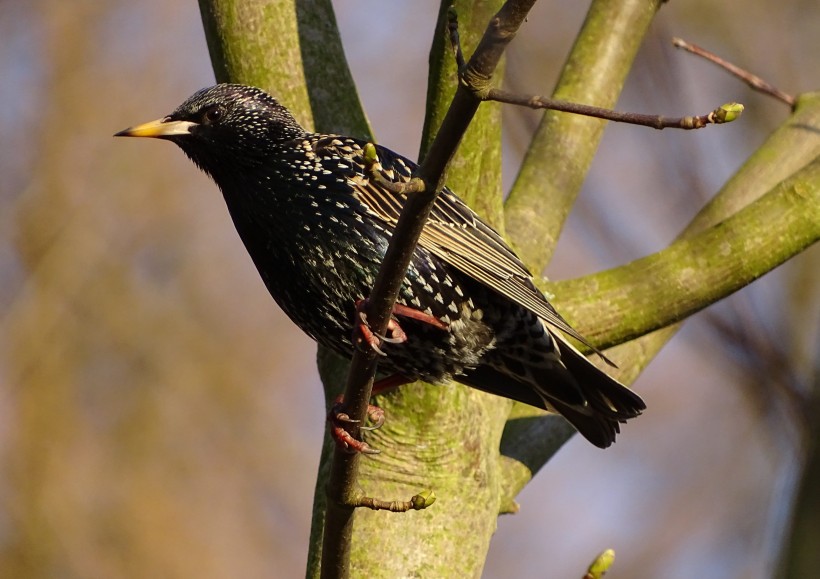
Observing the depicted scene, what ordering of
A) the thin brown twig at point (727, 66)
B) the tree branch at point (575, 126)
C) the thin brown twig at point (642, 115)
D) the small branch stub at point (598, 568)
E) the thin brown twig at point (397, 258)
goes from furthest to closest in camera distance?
the tree branch at point (575, 126) < the thin brown twig at point (727, 66) < the small branch stub at point (598, 568) < the thin brown twig at point (397, 258) < the thin brown twig at point (642, 115)

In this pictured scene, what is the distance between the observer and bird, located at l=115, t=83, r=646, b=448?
3.71 metres

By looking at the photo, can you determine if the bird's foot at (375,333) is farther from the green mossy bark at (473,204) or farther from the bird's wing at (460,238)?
the green mossy bark at (473,204)

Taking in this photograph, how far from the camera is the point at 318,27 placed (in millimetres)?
4539

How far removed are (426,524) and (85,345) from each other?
5.41m

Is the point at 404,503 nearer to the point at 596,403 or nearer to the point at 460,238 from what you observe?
the point at 460,238

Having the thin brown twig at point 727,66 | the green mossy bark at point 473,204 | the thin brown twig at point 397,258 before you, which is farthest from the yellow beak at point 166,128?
the thin brown twig at point 727,66

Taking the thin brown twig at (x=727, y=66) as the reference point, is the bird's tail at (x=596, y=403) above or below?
below

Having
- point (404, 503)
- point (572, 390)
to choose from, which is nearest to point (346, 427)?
point (404, 503)

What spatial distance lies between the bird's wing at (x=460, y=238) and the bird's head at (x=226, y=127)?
239 mm

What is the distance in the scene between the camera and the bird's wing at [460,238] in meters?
3.76

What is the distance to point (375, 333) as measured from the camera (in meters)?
3.05

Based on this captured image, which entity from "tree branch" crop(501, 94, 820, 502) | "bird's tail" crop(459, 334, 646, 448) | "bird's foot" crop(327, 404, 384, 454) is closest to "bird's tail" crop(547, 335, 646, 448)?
"bird's tail" crop(459, 334, 646, 448)

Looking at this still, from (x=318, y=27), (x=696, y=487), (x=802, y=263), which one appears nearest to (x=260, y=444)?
(x=696, y=487)

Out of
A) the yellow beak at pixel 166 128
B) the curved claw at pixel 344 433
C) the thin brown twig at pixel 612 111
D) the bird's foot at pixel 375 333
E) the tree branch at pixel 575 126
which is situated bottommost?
the curved claw at pixel 344 433
